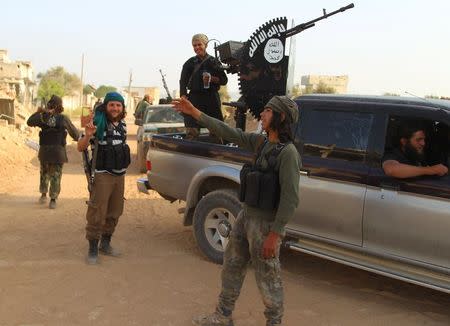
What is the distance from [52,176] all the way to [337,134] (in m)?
4.95

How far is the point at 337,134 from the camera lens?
4.62 m

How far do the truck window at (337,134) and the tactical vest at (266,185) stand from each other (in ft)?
4.28

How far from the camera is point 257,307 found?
14.1ft

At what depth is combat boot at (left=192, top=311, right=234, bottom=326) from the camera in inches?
149

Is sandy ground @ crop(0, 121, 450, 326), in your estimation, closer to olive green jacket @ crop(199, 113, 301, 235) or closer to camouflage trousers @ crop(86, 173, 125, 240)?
camouflage trousers @ crop(86, 173, 125, 240)

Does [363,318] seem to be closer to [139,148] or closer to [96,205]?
[96,205]

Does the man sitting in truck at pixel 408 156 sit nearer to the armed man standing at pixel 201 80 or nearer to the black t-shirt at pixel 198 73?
the armed man standing at pixel 201 80

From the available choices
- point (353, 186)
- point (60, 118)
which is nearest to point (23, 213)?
point (60, 118)

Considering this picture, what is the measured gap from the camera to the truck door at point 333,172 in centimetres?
438

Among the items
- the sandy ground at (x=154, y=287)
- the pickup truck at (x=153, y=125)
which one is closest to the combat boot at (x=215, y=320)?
the sandy ground at (x=154, y=287)

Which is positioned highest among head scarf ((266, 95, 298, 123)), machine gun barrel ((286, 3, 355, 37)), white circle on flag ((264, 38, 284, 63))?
machine gun barrel ((286, 3, 355, 37))

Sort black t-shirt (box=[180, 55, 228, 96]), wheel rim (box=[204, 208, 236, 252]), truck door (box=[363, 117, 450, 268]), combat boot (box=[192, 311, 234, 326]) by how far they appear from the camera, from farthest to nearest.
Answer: black t-shirt (box=[180, 55, 228, 96])
wheel rim (box=[204, 208, 236, 252])
truck door (box=[363, 117, 450, 268])
combat boot (box=[192, 311, 234, 326])

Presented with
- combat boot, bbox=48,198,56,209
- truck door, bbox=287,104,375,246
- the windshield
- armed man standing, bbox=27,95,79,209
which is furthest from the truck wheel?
the windshield

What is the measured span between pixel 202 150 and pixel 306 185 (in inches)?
53.8
